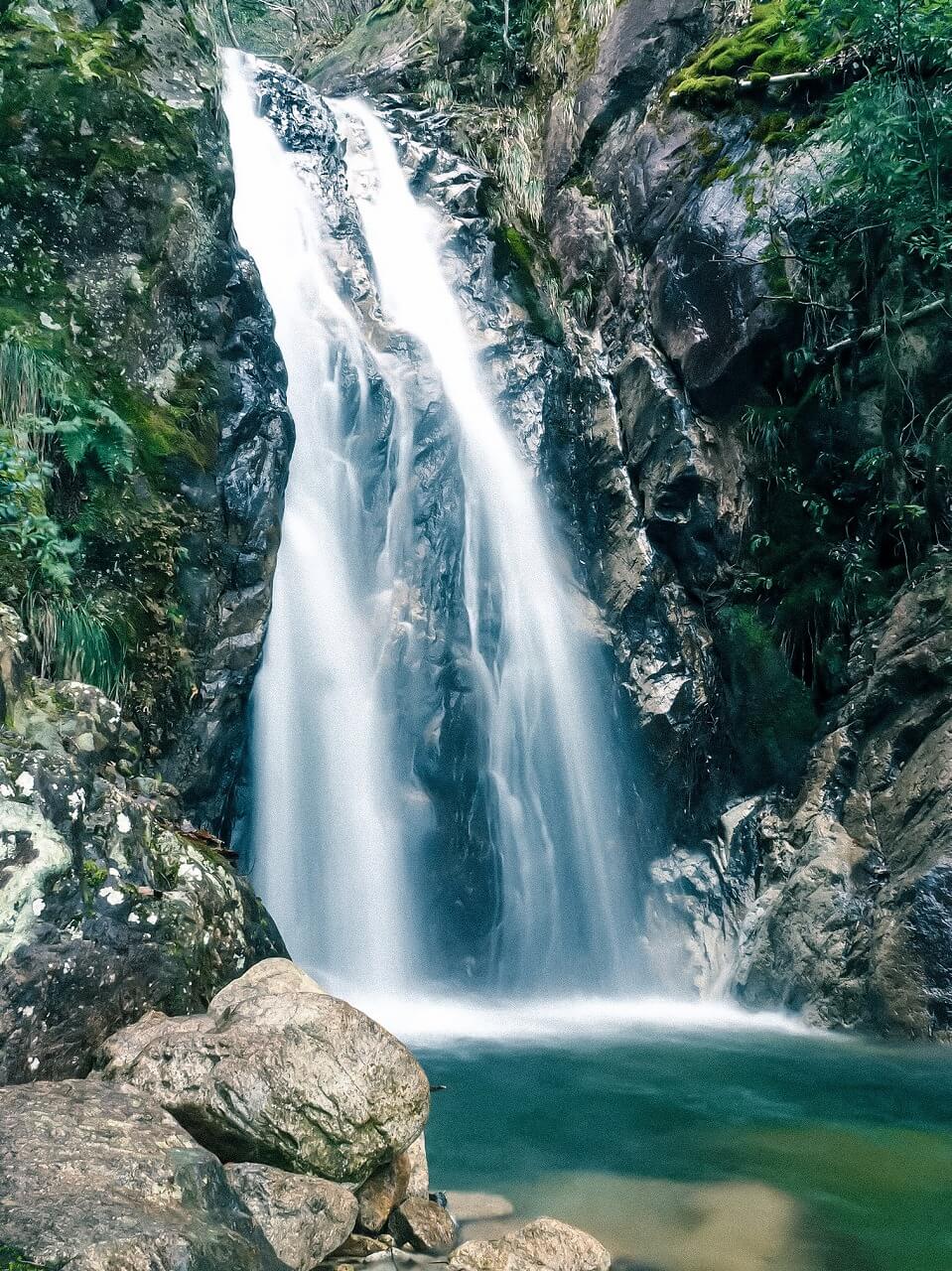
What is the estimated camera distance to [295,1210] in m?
3.19

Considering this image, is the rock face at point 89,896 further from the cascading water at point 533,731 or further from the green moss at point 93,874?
the cascading water at point 533,731

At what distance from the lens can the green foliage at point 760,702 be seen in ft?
31.8

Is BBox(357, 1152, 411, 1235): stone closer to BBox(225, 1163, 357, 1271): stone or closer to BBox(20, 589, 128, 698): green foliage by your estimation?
BBox(225, 1163, 357, 1271): stone

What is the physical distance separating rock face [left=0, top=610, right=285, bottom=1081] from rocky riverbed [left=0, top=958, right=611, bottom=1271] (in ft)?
0.78

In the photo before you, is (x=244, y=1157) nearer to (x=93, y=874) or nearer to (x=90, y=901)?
(x=90, y=901)

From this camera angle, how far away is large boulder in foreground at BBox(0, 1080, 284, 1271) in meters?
2.45

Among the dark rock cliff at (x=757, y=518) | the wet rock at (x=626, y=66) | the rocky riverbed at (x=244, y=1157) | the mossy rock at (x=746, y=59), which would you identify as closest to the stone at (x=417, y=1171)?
the rocky riverbed at (x=244, y=1157)

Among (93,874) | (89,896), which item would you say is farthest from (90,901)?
(93,874)

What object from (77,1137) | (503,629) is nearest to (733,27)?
(503,629)

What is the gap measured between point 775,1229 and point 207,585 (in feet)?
19.1

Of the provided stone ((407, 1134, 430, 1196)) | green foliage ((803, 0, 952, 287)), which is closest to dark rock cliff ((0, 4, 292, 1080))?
stone ((407, 1134, 430, 1196))

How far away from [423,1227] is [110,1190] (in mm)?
1426

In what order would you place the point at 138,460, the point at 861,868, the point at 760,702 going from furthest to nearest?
the point at 760,702, the point at 861,868, the point at 138,460

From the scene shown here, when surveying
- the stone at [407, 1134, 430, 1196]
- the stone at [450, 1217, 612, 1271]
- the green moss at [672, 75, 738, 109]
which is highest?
the green moss at [672, 75, 738, 109]
